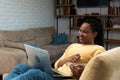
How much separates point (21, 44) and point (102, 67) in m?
3.23

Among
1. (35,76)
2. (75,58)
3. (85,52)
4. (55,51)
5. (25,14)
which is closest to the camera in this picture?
(35,76)

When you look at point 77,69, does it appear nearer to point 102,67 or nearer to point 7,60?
point 102,67

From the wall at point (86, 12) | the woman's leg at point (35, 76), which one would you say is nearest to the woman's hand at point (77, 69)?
the woman's leg at point (35, 76)

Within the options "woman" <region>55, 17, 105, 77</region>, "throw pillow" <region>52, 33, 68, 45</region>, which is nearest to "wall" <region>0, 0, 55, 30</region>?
"throw pillow" <region>52, 33, 68, 45</region>

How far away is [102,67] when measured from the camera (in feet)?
3.65

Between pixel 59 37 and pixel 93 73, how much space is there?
4635 millimetres

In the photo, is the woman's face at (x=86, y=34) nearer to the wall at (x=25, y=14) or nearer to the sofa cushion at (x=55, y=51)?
the sofa cushion at (x=55, y=51)

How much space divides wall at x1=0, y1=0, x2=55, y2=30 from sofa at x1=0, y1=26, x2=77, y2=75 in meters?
0.26

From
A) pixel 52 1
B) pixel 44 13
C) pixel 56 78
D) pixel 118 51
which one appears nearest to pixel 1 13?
pixel 44 13

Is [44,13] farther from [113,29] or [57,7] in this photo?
[113,29]

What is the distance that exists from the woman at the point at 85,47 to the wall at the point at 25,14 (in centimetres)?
295

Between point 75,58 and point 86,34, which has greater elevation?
point 86,34

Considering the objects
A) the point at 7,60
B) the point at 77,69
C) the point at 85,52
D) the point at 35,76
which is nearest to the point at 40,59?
the point at 35,76

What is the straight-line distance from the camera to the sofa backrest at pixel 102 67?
1.12 metres
